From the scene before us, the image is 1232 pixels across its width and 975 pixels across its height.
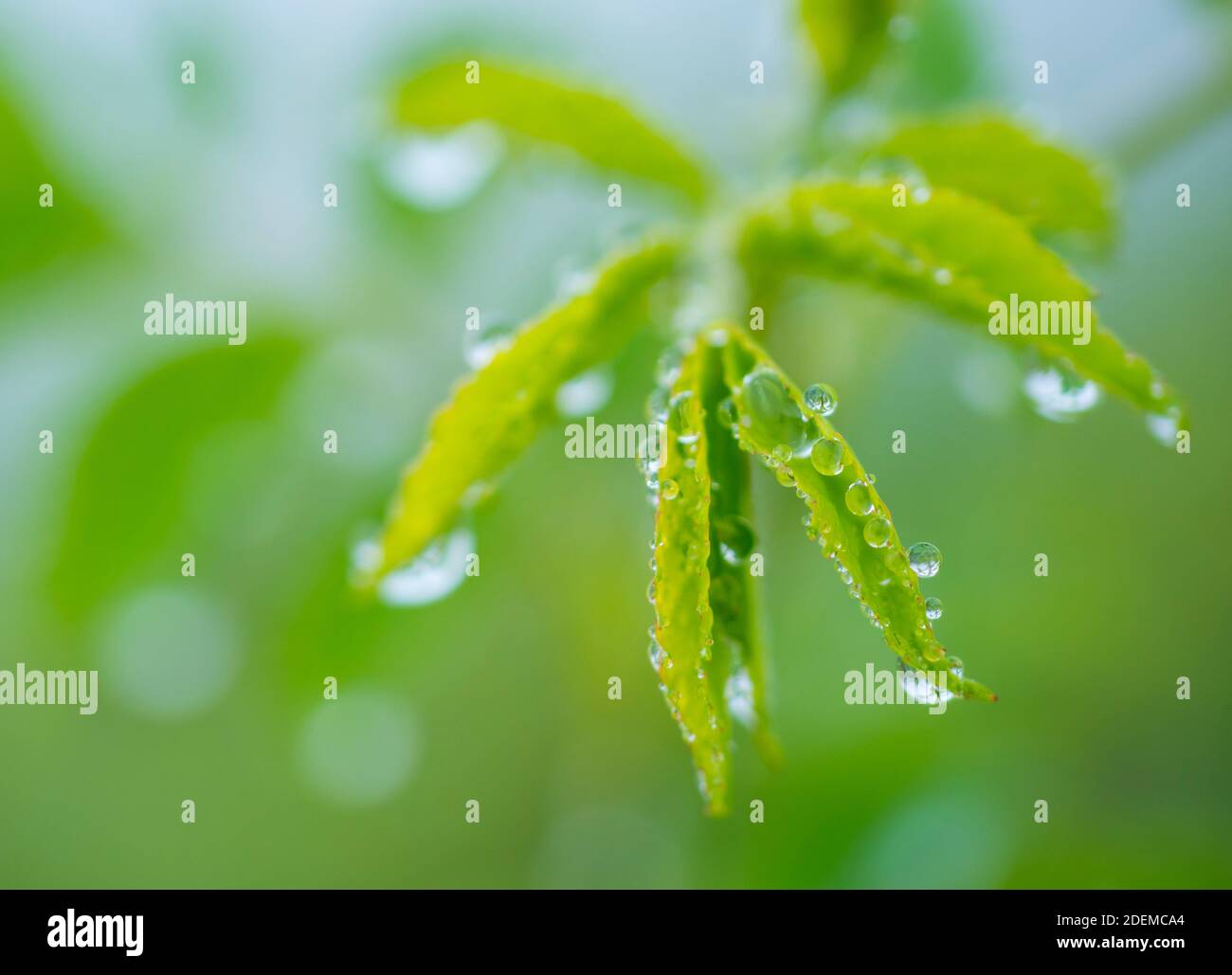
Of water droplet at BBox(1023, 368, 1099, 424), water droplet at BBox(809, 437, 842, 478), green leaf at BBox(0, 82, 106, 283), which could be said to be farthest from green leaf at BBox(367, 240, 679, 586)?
green leaf at BBox(0, 82, 106, 283)

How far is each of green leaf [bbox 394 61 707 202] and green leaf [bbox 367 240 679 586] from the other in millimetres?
264

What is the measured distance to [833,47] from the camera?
104 cm

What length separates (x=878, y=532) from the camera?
0.62m

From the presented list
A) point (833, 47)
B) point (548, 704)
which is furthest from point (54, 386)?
point (833, 47)

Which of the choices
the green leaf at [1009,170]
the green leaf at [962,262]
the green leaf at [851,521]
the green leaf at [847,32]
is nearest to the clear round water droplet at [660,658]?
the green leaf at [851,521]

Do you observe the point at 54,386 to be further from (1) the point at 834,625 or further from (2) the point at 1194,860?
(2) the point at 1194,860

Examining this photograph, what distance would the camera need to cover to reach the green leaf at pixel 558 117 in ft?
3.32

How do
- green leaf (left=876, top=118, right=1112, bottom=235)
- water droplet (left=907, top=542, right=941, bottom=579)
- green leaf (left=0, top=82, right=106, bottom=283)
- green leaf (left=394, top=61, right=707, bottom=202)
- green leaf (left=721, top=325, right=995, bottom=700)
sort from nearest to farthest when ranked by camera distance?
1. green leaf (left=721, top=325, right=995, bottom=700)
2. water droplet (left=907, top=542, right=941, bottom=579)
3. green leaf (left=876, top=118, right=1112, bottom=235)
4. green leaf (left=394, top=61, right=707, bottom=202)
5. green leaf (left=0, top=82, right=106, bottom=283)

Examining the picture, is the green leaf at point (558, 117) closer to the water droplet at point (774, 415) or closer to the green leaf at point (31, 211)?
the water droplet at point (774, 415)

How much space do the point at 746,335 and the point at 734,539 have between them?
13cm

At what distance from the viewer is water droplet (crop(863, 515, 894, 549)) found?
2.01ft

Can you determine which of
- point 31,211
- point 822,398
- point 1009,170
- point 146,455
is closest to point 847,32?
point 1009,170

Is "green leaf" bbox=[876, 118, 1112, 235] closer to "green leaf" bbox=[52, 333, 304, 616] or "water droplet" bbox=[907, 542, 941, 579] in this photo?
"water droplet" bbox=[907, 542, 941, 579]

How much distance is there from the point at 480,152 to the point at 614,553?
57cm
